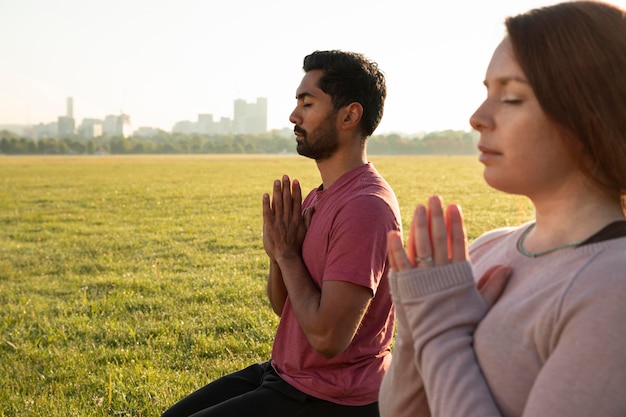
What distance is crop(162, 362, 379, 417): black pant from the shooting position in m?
2.81

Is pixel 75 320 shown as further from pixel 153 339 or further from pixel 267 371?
pixel 267 371

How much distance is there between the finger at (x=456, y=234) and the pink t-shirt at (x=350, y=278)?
1.20 meters

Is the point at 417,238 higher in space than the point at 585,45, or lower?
lower

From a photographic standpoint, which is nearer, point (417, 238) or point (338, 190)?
point (417, 238)

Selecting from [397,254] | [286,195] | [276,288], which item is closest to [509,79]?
[397,254]

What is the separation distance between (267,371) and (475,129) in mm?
1817

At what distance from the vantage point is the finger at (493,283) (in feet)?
5.33

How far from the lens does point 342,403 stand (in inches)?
112

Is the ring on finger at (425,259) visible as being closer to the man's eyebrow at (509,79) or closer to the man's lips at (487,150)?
the man's lips at (487,150)

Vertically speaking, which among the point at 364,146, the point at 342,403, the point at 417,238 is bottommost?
the point at 342,403

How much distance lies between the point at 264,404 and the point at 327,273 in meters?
0.63

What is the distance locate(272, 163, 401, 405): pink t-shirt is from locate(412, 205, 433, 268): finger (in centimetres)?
121

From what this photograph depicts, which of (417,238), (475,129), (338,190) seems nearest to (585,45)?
(475,129)

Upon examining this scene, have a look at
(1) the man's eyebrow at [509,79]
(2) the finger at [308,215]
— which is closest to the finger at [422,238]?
(1) the man's eyebrow at [509,79]
